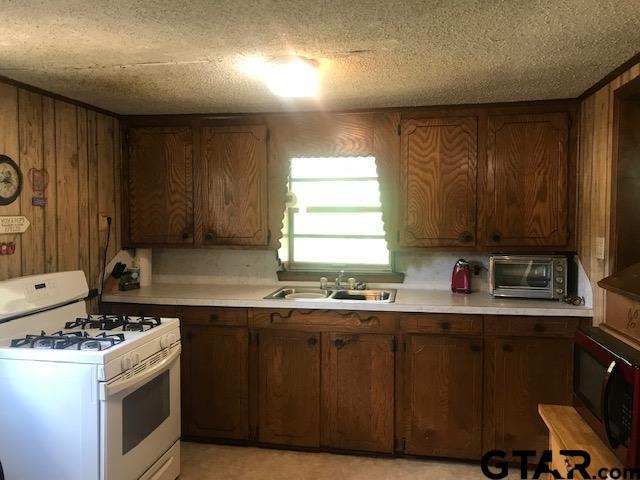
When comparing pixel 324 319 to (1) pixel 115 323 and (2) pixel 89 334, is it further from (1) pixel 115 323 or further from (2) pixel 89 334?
(2) pixel 89 334

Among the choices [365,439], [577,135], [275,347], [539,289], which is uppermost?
[577,135]

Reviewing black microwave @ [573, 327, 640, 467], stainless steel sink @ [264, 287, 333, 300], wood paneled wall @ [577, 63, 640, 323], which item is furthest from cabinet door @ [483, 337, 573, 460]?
stainless steel sink @ [264, 287, 333, 300]

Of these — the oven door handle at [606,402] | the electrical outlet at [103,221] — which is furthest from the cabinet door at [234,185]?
the oven door handle at [606,402]

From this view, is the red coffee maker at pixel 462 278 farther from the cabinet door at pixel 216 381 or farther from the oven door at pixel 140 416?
the oven door at pixel 140 416

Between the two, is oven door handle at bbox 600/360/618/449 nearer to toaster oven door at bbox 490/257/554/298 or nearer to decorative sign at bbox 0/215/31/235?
toaster oven door at bbox 490/257/554/298

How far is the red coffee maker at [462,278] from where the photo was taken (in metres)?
3.00

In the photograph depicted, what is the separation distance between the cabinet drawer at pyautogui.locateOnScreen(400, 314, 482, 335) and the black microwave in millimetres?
878

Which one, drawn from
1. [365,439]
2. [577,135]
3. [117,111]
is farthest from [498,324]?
[117,111]

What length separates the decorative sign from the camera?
2.24 meters

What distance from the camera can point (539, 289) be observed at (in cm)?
278

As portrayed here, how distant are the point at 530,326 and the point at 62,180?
2806 mm

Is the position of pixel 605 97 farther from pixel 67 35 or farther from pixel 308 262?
pixel 67 35

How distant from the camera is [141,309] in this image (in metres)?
2.93

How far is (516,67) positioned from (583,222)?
1077mm
